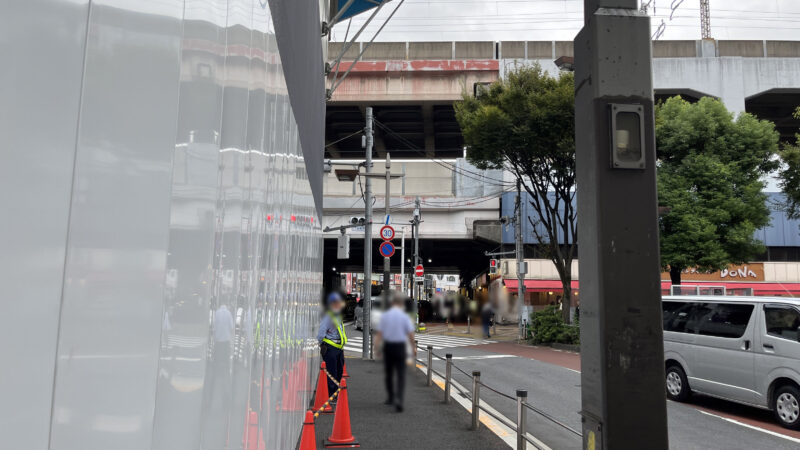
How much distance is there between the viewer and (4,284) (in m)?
0.74

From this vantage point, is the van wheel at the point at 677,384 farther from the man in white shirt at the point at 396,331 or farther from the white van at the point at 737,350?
the man in white shirt at the point at 396,331

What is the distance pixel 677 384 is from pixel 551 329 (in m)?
12.0

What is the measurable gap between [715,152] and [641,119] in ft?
84.0

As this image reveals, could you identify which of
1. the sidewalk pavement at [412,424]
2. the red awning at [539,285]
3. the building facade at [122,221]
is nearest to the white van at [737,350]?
the sidewalk pavement at [412,424]

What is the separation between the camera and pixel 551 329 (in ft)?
76.5

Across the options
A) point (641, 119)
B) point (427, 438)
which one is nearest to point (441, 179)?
point (427, 438)

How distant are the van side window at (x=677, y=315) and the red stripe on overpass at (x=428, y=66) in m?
23.2

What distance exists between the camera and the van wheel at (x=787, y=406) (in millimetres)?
8734

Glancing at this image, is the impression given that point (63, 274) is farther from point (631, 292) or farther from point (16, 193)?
point (631, 292)

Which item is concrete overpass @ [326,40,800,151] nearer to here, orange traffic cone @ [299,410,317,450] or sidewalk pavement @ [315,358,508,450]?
sidewalk pavement @ [315,358,508,450]

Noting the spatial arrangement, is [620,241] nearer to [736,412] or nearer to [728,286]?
[736,412]

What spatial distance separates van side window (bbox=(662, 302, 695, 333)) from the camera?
11367mm

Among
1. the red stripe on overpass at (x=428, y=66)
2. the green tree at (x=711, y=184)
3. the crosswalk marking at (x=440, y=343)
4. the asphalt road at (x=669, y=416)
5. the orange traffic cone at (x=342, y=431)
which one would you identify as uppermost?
the red stripe on overpass at (x=428, y=66)

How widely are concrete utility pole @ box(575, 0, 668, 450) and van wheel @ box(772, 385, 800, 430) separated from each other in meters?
7.86
